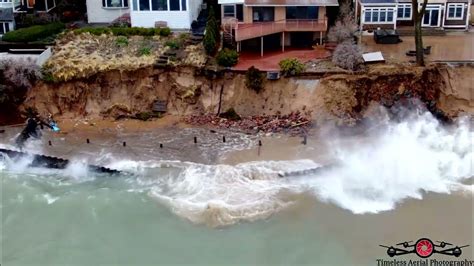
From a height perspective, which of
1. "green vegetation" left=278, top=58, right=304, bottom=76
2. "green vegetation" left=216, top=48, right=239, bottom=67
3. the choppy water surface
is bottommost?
the choppy water surface

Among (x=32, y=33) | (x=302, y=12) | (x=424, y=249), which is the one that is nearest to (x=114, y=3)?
(x=32, y=33)

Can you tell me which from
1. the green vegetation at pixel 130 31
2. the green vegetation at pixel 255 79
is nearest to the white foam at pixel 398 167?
the green vegetation at pixel 255 79

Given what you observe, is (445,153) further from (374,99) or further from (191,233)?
(191,233)

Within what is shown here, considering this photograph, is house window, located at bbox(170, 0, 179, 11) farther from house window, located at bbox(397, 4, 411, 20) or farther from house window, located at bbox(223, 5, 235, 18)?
house window, located at bbox(397, 4, 411, 20)

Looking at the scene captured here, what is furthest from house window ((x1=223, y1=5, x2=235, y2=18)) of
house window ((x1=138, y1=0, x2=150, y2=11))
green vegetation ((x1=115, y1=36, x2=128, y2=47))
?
green vegetation ((x1=115, y1=36, x2=128, y2=47))

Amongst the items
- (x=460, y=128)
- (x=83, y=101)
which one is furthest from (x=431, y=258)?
(x=83, y=101)

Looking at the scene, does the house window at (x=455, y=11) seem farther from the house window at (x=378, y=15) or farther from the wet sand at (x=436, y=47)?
the house window at (x=378, y=15)

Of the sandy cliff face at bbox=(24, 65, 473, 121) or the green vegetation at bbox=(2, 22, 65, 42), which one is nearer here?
the sandy cliff face at bbox=(24, 65, 473, 121)
